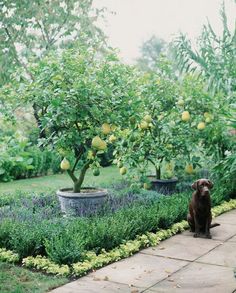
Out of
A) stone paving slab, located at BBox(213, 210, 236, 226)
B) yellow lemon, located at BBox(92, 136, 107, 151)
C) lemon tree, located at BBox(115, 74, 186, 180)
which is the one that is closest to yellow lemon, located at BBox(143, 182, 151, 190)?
lemon tree, located at BBox(115, 74, 186, 180)

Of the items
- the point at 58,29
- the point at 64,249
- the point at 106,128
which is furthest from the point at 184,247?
the point at 58,29

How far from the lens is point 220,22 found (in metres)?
7.79

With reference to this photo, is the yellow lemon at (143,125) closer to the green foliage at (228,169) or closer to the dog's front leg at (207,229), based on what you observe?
the green foliage at (228,169)

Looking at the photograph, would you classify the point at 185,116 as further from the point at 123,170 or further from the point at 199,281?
the point at 199,281

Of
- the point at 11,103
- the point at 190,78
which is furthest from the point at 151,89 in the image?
the point at 11,103

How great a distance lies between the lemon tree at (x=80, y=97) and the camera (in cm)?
593

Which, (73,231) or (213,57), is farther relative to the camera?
(213,57)

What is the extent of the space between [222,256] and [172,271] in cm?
83

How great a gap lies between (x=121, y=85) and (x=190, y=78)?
2.49 meters

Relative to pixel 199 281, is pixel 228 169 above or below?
above

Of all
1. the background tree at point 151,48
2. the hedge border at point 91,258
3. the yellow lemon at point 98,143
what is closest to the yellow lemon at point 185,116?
the yellow lemon at point 98,143

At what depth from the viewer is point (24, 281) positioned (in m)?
3.97

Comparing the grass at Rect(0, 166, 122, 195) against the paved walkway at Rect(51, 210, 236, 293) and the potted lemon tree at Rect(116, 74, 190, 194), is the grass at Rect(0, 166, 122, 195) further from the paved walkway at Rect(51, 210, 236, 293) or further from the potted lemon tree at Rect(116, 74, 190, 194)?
the paved walkway at Rect(51, 210, 236, 293)

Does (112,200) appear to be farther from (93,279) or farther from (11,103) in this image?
(93,279)
